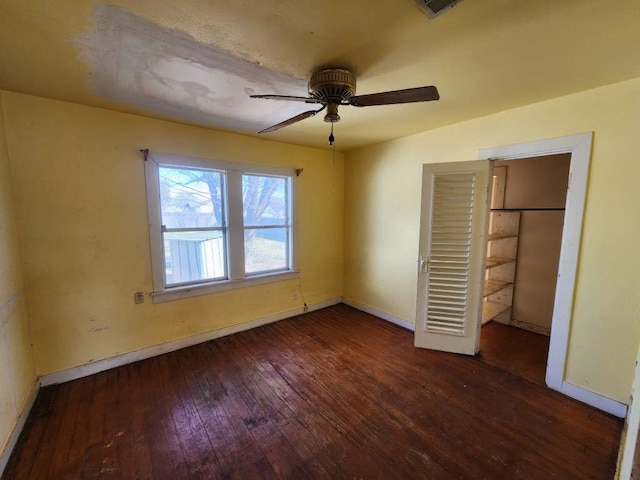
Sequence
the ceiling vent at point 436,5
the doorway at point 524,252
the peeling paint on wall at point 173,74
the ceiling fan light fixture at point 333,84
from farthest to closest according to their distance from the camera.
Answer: the doorway at point 524,252 < the ceiling fan light fixture at point 333,84 < the peeling paint on wall at point 173,74 < the ceiling vent at point 436,5

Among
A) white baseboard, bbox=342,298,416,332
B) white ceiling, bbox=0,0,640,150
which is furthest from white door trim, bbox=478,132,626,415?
white baseboard, bbox=342,298,416,332

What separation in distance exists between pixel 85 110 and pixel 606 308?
4481mm

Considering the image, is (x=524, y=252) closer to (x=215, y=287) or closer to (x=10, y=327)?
(x=215, y=287)

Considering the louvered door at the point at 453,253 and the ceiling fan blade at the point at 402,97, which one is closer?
the ceiling fan blade at the point at 402,97

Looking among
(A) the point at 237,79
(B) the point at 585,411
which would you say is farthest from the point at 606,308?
(A) the point at 237,79

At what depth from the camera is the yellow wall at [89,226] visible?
2.11 metres

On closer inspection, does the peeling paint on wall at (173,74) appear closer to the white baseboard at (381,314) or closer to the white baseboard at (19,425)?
the white baseboard at (19,425)

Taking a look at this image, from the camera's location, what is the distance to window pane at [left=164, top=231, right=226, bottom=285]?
9.25ft

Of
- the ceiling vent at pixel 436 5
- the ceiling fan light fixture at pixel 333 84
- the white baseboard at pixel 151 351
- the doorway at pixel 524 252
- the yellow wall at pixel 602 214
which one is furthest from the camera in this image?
the doorway at pixel 524 252

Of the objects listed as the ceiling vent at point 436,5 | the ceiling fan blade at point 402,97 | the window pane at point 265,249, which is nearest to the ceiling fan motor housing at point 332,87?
the ceiling fan blade at point 402,97

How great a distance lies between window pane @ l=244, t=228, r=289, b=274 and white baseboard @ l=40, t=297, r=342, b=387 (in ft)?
2.18

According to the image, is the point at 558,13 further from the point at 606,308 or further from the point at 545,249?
the point at 545,249

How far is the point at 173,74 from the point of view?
1727 mm

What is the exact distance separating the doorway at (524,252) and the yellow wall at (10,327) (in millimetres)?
3911
